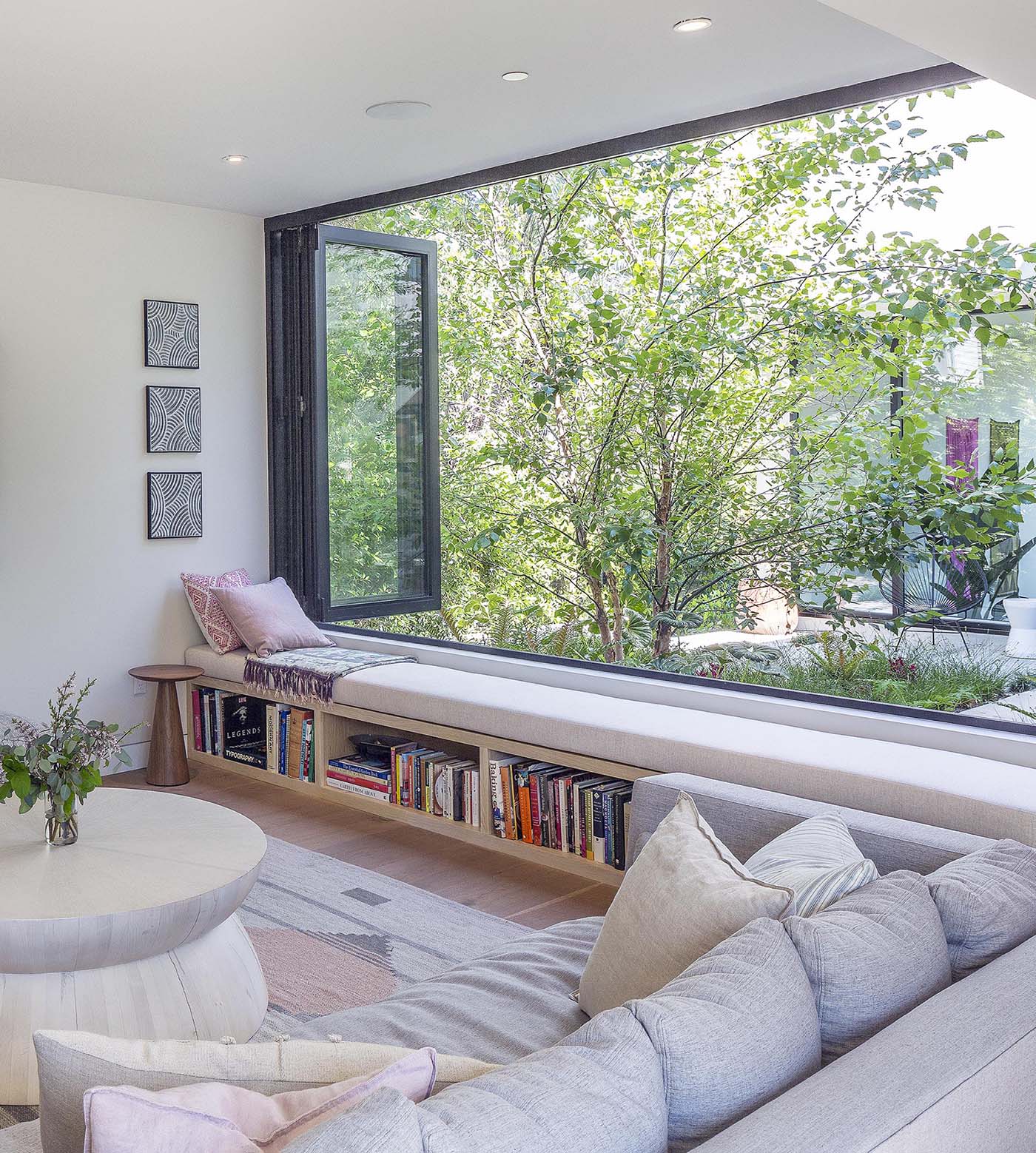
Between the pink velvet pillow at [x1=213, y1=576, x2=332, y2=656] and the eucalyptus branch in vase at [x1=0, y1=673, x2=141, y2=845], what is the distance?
233 cm

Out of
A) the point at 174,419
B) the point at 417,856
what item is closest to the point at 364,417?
the point at 174,419

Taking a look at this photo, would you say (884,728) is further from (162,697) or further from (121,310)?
(121,310)

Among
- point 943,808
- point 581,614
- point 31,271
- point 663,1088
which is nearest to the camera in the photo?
point 663,1088

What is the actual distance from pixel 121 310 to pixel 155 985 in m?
3.68

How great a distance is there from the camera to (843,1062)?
4.41 ft

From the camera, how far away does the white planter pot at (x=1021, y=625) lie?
3.58 m

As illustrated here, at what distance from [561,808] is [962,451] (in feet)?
5.94

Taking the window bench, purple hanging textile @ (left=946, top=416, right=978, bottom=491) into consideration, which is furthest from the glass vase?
purple hanging textile @ (left=946, top=416, right=978, bottom=491)

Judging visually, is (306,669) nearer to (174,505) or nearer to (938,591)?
(174,505)

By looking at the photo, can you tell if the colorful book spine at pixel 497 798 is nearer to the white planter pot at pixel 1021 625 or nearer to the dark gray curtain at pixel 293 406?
the white planter pot at pixel 1021 625

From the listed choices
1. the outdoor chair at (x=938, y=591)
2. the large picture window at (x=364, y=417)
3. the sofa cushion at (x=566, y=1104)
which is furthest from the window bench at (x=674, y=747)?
the sofa cushion at (x=566, y=1104)

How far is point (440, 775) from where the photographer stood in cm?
438

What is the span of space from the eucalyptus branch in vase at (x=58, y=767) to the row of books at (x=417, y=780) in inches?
63.8

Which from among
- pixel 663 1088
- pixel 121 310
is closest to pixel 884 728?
pixel 663 1088
